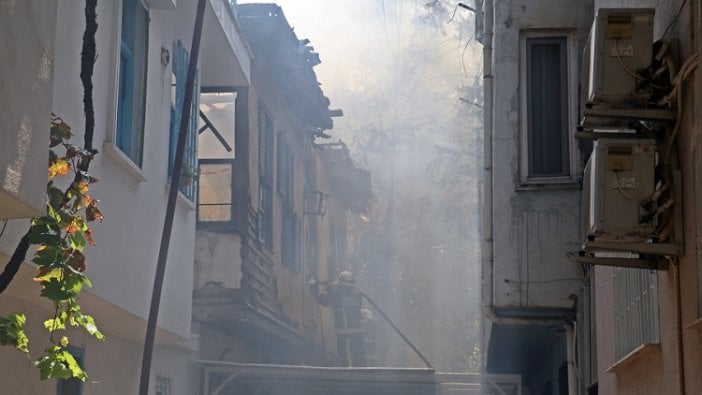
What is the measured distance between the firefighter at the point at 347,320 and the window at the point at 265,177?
2962 mm

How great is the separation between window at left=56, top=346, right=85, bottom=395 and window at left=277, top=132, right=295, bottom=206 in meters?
11.1

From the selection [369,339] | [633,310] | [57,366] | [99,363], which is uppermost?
[633,310]

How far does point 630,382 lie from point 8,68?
444 centimetres

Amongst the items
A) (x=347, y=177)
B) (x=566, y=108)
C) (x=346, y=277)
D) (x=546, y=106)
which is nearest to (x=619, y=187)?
(x=566, y=108)

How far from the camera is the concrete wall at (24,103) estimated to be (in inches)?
202

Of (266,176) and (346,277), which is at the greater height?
(266,176)

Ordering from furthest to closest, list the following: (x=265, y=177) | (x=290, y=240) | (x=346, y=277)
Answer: (x=346, y=277) < (x=290, y=240) < (x=265, y=177)

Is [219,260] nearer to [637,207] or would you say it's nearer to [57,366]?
[57,366]

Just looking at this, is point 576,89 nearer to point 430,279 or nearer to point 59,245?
point 59,245

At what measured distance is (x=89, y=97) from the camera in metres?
7.88

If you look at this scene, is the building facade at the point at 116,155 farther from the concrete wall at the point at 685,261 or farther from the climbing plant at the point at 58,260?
the concrete wall at the point at 685,261

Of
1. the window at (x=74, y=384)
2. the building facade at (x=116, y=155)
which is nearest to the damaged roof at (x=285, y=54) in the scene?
the building facade at (x=116, y=155)

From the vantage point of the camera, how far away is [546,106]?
10.7 meters

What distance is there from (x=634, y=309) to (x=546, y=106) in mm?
3660
